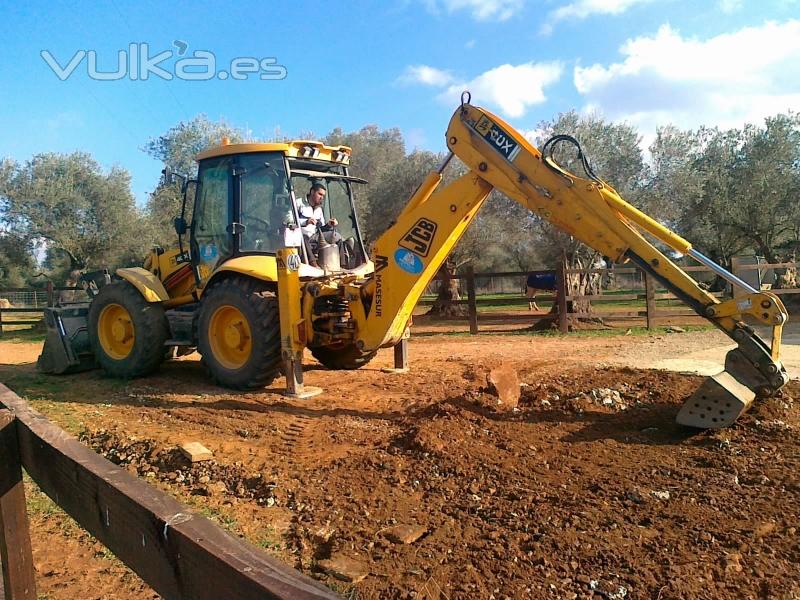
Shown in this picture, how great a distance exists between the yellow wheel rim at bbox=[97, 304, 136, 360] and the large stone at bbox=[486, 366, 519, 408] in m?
5.44

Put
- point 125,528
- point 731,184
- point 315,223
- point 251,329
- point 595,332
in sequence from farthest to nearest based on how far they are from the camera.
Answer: point 731,184, point 595,332, point 315,223, point 251,329, point 125,528

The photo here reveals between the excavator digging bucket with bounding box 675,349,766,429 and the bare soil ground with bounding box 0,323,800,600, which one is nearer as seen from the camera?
the bare soil ground with bounding box 0,323,800,600

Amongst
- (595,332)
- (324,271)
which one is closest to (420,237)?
(324,271)

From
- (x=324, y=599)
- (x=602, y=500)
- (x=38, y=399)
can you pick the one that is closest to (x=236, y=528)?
(x=602, y=500)

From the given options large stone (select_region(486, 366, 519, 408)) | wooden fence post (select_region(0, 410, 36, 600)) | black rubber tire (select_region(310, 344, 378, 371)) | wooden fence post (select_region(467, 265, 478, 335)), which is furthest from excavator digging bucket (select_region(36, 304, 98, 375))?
wooden fence post (select_region(467, 265, 478, 335))

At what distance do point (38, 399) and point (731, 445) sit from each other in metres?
7.59

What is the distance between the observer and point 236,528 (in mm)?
3686

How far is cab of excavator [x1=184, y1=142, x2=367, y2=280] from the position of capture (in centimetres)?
768

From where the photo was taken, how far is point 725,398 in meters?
4.71

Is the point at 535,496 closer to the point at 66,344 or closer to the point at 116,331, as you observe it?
the point at 116,331

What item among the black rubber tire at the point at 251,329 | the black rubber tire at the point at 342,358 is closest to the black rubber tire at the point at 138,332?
the black rubber tire at the point at 251,329

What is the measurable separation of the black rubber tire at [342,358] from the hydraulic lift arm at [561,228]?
1635mm

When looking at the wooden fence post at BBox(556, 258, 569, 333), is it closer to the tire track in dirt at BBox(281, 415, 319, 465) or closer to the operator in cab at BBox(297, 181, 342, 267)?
the operator in cab at BBox(297, 181, 342, 267)

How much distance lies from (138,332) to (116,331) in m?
0.81
